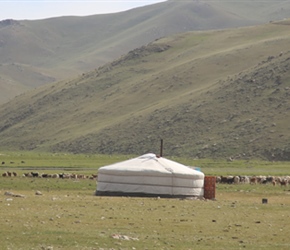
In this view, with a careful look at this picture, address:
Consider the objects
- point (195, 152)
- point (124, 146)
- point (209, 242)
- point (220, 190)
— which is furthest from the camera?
point (124, 146)

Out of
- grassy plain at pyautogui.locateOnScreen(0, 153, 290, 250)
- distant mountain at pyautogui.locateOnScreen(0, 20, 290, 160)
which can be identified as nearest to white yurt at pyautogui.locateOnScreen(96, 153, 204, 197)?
grassy plain at pyautogui.locateOnScreen(0, 153, 290, 250)

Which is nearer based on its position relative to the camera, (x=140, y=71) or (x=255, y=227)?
(x=255, y=227)

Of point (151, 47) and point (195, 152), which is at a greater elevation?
point (151, 47)

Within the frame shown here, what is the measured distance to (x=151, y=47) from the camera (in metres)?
170

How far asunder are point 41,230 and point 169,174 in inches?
557

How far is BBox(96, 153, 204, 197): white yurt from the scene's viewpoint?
119ft

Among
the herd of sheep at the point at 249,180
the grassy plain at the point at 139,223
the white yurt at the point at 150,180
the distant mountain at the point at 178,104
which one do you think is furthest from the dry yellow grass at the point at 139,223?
the distant mountain at the point at 178,104

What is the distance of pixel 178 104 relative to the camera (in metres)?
114

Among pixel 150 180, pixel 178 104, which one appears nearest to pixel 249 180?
pixel 150 180

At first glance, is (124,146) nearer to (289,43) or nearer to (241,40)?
(289,43)

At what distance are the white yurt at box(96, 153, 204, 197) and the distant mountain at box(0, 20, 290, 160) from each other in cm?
5192

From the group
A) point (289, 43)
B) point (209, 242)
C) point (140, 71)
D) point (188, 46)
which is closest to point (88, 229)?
point (209, 242)

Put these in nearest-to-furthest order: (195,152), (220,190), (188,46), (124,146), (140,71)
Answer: (220,190) < (195,152) < (124,146) < (140,71) < (188,46)

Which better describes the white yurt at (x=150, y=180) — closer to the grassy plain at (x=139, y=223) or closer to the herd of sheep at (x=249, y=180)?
the grassy plain at (x=139, y=223)
